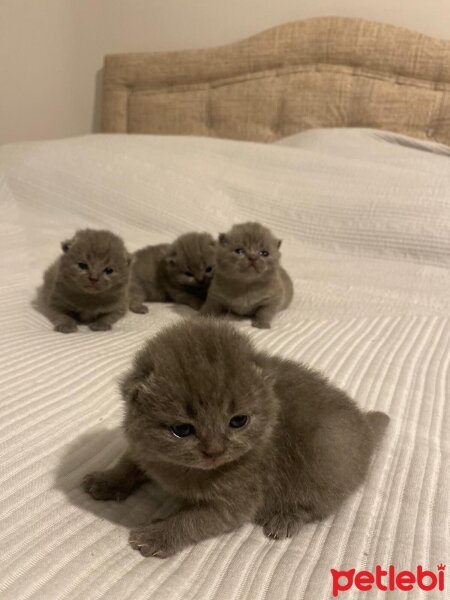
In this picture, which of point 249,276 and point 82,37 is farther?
point 82,37

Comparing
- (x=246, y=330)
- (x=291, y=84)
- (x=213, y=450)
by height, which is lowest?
(x=246, y=330)

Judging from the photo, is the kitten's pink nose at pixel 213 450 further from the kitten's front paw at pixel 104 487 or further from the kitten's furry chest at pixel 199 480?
the kitten's front paw at pixel 104 487

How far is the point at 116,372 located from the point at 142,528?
464 millimetres

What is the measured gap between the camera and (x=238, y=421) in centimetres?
71

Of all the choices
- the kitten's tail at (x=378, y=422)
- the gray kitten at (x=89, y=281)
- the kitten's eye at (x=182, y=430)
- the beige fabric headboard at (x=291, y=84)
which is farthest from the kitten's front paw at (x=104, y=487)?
the beige fabric headboard at (x=291, y=84)

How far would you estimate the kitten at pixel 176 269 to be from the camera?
2.01 metres

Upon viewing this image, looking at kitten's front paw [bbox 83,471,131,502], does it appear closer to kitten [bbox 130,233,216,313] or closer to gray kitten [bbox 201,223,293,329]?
gray kitten [bbox 201,223,293,329]

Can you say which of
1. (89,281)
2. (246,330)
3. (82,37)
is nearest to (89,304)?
(89,281)

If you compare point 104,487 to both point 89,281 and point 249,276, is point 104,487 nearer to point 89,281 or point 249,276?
point 89,281

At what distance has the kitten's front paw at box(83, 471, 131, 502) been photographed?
0.79m

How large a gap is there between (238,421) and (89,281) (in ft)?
3.64

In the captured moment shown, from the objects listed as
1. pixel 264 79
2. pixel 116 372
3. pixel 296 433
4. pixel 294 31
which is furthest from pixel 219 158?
pixel 296 433

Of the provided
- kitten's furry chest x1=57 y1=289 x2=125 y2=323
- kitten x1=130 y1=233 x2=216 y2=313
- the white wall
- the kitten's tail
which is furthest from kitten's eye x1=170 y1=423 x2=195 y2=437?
the white wall

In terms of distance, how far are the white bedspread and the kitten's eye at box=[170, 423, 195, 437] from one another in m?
0.18
